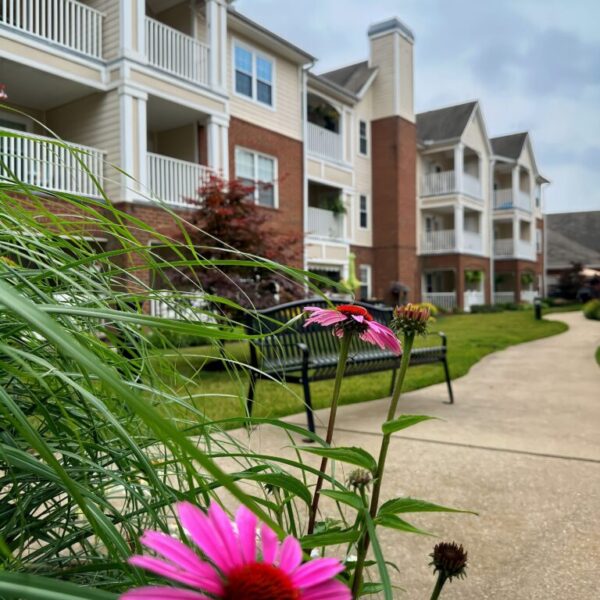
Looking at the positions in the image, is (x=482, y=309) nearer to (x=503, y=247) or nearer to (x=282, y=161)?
(x=503, y=247)

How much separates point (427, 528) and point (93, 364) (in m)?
2.11

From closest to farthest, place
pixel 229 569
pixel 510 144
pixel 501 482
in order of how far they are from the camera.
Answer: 1. pixel 229 569
2. pixel 501 482
3. pixel 510 144

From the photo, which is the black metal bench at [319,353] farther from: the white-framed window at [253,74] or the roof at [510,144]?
the roof at [510,144]

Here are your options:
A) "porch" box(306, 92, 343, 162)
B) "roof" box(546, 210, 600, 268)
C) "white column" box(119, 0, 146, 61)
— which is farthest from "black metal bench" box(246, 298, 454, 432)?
"roof" box(546, 210, 600, 268)

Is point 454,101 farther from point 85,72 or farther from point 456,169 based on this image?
point 85,72

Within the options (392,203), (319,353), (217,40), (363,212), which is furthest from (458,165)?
(319,353)

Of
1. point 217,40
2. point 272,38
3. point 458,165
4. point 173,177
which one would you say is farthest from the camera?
point 458,165

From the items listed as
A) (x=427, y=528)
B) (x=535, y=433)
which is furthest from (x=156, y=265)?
(x=535, y=433)

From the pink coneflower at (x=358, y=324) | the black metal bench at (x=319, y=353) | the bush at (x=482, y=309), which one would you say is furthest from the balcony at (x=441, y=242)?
the pink coneflower at (x=358, y=324)

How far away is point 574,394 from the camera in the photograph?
18.0 ft

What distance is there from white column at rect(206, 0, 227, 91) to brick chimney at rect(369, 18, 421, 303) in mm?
10088

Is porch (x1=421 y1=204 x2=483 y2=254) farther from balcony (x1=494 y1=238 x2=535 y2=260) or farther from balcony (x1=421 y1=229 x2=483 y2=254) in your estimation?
balcony (x1=494 y1=238 x2=535 y2=260)

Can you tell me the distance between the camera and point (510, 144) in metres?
34.4

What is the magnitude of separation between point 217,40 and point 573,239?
46.5 metres
